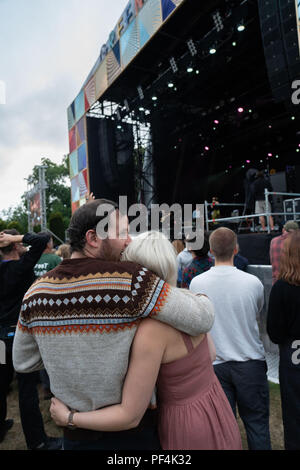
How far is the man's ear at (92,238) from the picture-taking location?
94cm

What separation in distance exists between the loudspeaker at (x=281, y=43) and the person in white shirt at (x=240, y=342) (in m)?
3.83

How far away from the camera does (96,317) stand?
2.70 feet

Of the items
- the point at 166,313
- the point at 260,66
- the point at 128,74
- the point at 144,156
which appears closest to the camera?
the point at 166,313

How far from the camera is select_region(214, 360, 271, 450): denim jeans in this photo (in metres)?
1.63

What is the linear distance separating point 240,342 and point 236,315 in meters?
0.16

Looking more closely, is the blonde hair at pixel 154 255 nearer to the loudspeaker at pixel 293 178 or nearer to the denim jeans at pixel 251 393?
the denim jeans at pixel 251 393

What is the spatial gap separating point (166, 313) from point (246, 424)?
1.37 meters

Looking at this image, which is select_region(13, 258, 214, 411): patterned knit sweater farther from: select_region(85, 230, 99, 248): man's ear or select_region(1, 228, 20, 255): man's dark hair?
select_region(1, 228, 20, 255): man's dark hair

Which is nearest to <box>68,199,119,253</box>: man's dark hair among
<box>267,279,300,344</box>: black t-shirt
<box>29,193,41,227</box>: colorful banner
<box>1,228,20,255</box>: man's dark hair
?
<box>267,279,300,344</box>: black t-shirt

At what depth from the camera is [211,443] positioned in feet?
3.25

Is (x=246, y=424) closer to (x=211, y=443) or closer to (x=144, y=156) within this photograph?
(x=211, y=443)

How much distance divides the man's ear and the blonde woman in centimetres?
11

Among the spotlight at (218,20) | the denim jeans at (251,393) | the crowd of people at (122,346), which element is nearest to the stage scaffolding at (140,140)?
the spotlight at (218,20)

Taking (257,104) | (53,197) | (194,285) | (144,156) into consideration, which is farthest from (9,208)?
(194,285)
